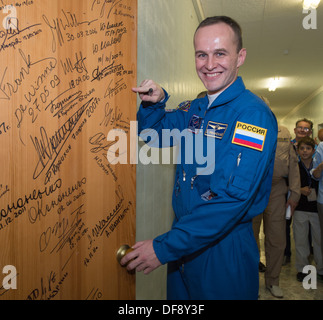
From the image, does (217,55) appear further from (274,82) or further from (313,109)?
(313,109)

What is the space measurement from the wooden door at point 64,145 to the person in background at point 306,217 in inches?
103

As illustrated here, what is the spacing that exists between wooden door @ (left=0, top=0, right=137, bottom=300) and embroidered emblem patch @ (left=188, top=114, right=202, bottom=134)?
333mm

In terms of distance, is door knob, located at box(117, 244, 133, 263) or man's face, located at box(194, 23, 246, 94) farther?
man's face, located at box(194, 23, 246, 94)

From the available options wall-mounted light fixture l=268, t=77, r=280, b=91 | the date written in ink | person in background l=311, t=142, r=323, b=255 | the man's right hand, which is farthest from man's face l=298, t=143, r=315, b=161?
wall-mounted light fixture l=268, t=77, r=280, b=91

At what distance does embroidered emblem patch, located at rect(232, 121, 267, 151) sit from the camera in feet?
2.84

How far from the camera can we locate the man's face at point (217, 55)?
0.98 meters

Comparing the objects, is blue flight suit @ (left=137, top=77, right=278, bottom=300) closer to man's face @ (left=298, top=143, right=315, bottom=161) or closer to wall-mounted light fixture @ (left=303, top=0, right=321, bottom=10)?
man's face @ (left=298, top=143, right=315, bottom=161)

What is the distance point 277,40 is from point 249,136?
4016mm

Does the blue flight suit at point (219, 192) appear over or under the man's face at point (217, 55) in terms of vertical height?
under

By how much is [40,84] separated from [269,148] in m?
0.72

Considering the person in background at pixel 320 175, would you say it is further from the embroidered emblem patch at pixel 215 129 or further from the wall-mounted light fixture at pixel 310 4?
the embroidered emblem patch at pixel 215 129

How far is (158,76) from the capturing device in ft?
5.20

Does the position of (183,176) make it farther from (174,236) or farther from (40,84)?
(40,84)

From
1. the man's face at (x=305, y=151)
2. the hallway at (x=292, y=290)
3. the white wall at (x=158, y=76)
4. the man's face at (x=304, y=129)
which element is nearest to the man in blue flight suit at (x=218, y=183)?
the white wall at (x=158, y=76)
